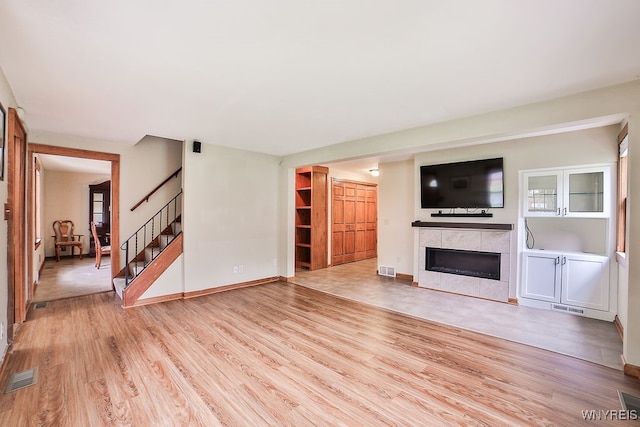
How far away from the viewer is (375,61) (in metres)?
2.18

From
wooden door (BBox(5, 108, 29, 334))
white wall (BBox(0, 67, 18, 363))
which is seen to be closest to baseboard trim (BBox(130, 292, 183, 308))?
wooden door (BBox(5, 108, 29, 334))

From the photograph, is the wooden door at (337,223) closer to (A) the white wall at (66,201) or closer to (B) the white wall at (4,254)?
(B) the white wall at (4,254)

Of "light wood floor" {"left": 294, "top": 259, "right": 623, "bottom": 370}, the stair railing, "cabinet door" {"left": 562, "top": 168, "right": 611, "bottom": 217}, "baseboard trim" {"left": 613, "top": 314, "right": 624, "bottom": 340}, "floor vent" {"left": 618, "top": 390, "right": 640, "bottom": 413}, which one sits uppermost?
"cabinet door" {"left": 562, "top": 168, "right": 611, "bottom": 217}

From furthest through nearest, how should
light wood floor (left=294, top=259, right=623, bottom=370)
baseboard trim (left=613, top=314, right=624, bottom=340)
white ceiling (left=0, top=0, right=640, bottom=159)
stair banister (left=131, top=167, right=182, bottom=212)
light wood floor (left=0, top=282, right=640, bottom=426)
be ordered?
1. stair banister (left=131, top=167, right=182, bottom=212)
2. baseboard trim (left=613, top=314, right=624, bottom=340)
3. light wood floor (left=294, top=259, right=623, bottom=370)
4. light wood floor (left=0, top=282, right=640, bottom=426)
5. white ceiling (left=0, top=0, right=640, bottom=159)

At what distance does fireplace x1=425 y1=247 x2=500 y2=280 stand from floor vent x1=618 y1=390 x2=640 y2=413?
95.0 inches

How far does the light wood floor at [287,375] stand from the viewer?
6.42ft

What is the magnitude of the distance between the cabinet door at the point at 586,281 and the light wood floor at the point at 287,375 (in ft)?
5.09

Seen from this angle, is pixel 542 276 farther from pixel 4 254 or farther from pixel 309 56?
pixel 4 254

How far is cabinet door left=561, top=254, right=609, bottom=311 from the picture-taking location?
144 inches

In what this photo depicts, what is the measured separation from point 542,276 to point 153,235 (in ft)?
20.5

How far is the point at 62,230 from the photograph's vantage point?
8070 millimetres

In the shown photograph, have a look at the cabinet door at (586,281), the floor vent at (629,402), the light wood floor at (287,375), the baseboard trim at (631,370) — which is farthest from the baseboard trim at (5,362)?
the cabinet door at (586,281)

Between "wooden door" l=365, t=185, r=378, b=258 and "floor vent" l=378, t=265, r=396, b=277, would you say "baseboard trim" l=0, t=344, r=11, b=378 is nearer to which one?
"floor vent" l=378, t=265, r=396, b=277

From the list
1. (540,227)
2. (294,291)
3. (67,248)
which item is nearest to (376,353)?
(294,291)
